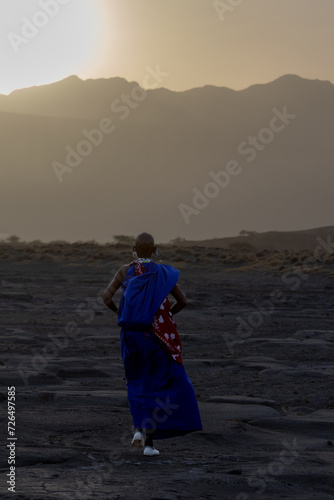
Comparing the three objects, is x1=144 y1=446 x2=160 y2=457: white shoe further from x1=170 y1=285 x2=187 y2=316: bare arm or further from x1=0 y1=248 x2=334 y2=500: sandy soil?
x1=170 y1=285 x2=187 y2=316: bare arm

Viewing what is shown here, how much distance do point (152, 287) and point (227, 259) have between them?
3228 centimetres

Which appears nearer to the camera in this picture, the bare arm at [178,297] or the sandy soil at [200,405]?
the sandy soil at [200,405]

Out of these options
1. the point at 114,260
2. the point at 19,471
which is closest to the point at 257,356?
the point at 19,471

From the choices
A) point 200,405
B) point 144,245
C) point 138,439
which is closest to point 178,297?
point 144,245

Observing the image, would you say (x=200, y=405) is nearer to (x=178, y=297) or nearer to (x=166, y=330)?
(x=178, y=297)

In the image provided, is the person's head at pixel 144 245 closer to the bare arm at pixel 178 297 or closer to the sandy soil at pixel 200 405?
the bare arm at pixel 178 297

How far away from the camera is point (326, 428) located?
786cm

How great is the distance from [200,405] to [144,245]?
7.75ft

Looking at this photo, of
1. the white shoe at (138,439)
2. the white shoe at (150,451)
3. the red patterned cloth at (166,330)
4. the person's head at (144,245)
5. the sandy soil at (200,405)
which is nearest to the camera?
the sandy soil at (200,405)

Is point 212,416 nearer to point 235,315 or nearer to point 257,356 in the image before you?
point 257,356

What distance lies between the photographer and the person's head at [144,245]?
7.10 metres

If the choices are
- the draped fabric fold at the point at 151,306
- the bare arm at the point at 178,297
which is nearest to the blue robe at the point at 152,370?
the draped fabric fold at the point at 151,306

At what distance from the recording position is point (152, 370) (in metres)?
6.99

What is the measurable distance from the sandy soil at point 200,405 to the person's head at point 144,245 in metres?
1.60
